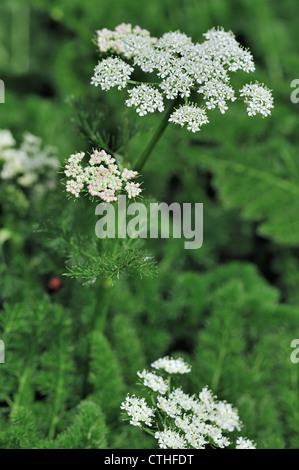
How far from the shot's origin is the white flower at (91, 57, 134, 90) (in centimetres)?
87

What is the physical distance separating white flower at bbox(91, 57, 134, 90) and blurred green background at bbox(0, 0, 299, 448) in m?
0.27

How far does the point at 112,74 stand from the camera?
881mm

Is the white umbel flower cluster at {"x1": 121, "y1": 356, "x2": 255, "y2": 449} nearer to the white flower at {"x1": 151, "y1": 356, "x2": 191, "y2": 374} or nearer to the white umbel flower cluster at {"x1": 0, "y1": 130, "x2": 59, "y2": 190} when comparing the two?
the white flower at {"x1": 151, "y1": 356, "x2": 191, "y2": 374}

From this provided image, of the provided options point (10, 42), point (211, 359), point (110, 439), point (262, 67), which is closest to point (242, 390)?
point (211, 359)

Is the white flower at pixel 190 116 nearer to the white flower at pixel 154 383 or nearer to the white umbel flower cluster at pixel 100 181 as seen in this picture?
the white umbel flower cluster at pixel 100 181

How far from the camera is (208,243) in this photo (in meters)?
2.02

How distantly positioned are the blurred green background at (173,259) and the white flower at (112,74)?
0.90 ft

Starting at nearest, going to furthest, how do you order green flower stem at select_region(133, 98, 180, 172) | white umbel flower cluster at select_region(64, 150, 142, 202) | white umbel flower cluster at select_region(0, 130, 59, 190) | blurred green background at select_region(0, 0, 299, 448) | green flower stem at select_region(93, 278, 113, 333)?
white umbel flower cluster at select_region(64, 150, 142, 202), green flower stem at select_region(133, 98, 180, 172), green flower stem at select_region(93, 278, 113, 333), blurred green background at select_region(0, 0, 299, 448), white umbel flower cluster at select_region(0, 130, 59, 190)

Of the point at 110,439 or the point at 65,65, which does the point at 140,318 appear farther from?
the point at 65,65

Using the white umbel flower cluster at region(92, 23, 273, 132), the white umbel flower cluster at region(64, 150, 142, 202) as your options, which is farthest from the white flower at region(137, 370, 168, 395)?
the white umbel flower cluster at region(92, 23, 273, 132)

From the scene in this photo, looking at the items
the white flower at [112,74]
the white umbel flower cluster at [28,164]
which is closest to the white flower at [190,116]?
the white flower at [112,74]

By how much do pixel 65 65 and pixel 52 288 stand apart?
1357 millimetres

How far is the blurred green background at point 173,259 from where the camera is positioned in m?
1.32

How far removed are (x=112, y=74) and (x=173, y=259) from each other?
1.13 metres
